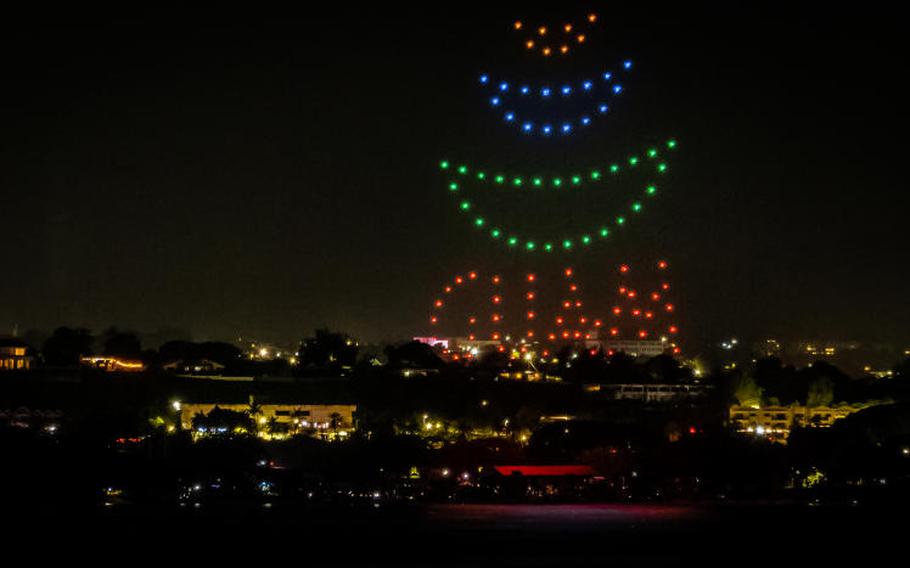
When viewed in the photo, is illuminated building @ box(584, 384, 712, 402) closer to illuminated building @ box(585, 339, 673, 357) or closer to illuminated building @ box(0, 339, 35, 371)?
illuminated building @ box(585, 339, 673, 357)

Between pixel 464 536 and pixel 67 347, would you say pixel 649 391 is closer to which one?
pixel 67 347

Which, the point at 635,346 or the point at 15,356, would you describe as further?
the point at 635,346

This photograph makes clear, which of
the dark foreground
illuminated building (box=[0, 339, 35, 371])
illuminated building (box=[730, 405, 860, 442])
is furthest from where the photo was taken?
illuminated building (box=[0, 339, 35, 371])

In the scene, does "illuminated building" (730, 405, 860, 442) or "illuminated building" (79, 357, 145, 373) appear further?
"illuminated building" (79, 357, 145, 373)

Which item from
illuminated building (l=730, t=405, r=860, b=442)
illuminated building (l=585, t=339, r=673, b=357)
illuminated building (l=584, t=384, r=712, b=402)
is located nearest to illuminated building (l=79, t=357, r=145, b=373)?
illuminated building (l=584, t=384, r=712, b=402)

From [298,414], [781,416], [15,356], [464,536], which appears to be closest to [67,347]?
[15,356]

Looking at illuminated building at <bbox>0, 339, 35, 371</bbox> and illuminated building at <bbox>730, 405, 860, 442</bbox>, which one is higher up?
illuminated building at <bbox>0, 339, 35, 371</bbox>

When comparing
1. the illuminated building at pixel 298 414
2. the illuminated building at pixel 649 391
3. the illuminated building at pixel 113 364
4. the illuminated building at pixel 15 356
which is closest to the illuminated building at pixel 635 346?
the illuminated building at pixel 649 391

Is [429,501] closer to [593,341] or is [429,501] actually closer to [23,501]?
[23,501]
